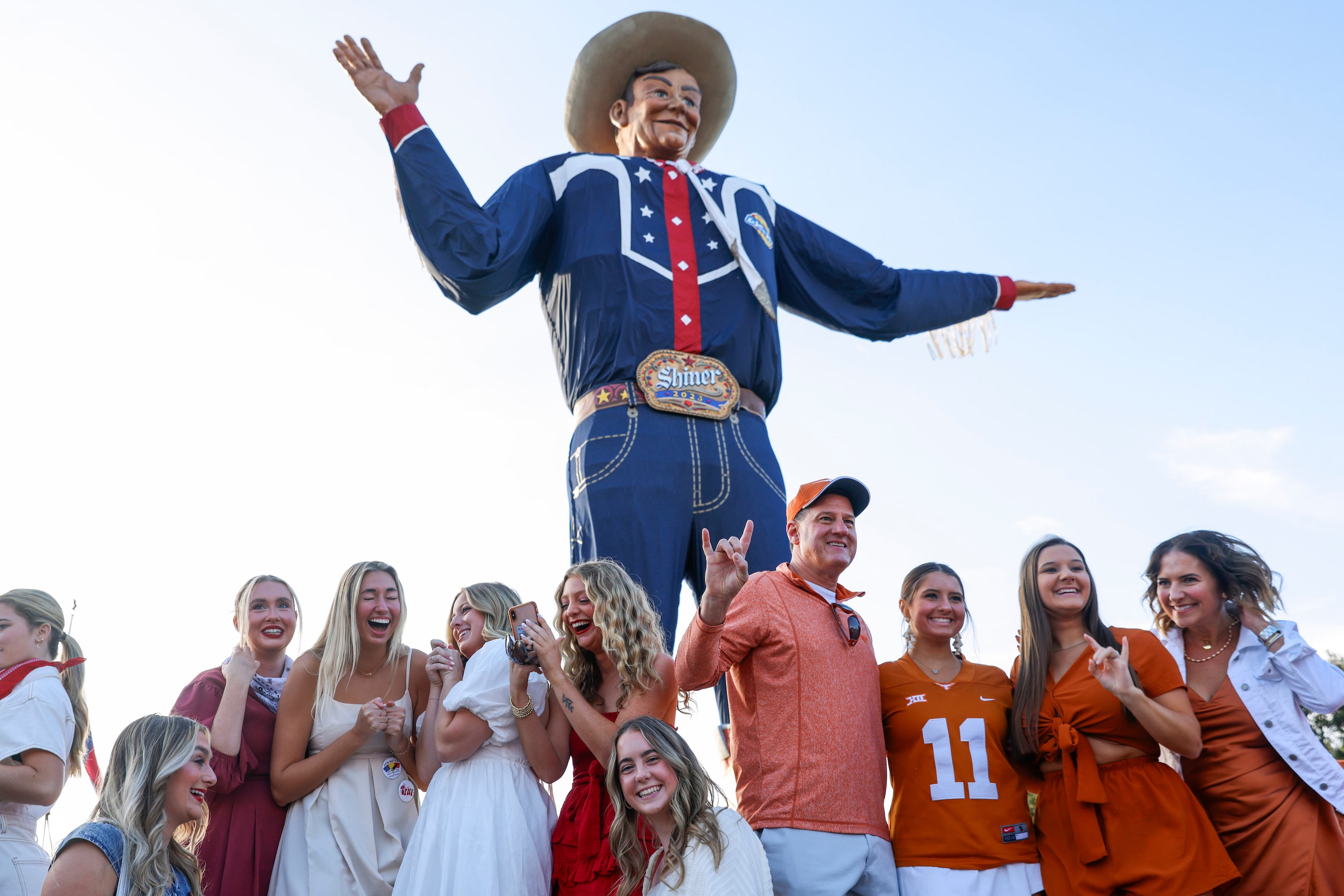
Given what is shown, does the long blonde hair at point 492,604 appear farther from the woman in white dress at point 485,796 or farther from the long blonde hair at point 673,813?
the long blonde hair at point 673,813

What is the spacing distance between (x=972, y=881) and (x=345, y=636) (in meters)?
2.14

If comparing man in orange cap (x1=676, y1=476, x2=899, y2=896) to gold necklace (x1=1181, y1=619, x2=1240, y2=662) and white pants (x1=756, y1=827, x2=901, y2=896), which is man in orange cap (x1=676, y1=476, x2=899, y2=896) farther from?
gold necklace (x1=1181, y1=619, x2=1240, y2=662)

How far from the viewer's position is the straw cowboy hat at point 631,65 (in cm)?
588

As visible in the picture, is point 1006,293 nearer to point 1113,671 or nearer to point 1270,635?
point 1270,635

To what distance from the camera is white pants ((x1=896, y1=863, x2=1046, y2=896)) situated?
140 inches

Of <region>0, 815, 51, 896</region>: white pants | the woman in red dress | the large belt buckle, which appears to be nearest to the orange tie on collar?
the woman in red dress

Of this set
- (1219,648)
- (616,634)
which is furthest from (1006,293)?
(616,634)

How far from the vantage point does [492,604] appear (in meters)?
4.19

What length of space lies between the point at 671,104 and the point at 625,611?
272 cm

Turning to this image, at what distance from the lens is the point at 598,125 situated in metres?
6.06

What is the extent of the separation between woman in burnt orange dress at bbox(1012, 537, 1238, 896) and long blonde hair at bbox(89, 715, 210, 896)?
245 cm

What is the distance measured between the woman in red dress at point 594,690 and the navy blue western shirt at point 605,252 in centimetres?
124

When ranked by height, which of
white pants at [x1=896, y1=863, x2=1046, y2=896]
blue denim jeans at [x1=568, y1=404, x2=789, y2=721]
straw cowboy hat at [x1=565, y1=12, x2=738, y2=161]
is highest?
straw cowboy hat at [x1=565, y1=12, x2=738, y2=161]

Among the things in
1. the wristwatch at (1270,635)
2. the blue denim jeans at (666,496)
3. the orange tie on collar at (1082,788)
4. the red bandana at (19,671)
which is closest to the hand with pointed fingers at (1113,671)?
the orange tie on collar at (1082,788)
